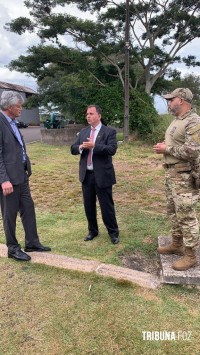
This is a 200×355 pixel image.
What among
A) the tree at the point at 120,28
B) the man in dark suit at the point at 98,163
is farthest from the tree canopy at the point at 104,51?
the man in dark suit at the point at 98,163

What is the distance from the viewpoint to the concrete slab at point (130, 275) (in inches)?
102

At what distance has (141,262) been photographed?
308cm

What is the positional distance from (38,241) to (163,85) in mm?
13179

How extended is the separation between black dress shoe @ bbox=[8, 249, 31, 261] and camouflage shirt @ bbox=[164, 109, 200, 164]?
172 centimetres

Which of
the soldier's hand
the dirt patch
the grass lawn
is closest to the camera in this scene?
the grass lawn

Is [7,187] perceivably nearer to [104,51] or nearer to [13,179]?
[13,179]

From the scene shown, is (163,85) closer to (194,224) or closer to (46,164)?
(46,164)

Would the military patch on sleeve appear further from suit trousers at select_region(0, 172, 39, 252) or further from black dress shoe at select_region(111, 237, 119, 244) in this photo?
suit trousers at select_region(0, 172, 39, 252)

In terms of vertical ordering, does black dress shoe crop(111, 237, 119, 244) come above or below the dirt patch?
above

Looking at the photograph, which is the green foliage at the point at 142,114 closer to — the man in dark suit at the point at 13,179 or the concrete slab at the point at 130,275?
the man in dark suit at the point at 13,179

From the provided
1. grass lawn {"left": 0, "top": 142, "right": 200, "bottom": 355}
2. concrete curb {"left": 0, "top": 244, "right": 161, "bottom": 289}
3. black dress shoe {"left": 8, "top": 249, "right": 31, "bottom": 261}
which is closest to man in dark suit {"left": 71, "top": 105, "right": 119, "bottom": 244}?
grass lawn {"left": 0, "top": 142, "right": 200, "bottom": 355}

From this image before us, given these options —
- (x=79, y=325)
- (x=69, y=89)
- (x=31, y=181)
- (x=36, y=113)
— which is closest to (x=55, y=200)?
(x=31, y=181)

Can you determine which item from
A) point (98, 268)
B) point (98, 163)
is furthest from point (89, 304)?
point (98, 163)

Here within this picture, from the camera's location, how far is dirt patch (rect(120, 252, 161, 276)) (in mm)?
2951
